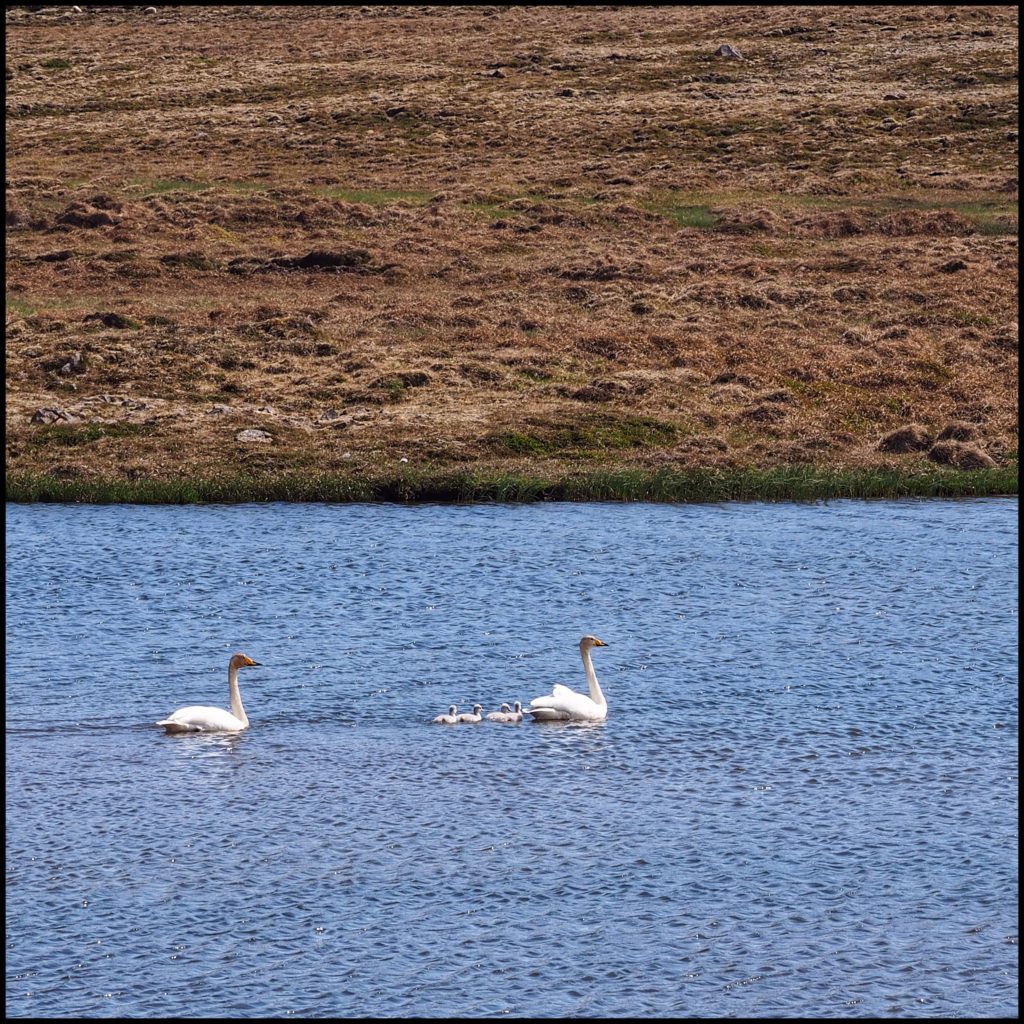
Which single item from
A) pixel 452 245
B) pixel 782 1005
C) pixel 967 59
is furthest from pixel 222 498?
pixel 967 59

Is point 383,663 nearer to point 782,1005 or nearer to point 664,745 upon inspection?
point 664,745

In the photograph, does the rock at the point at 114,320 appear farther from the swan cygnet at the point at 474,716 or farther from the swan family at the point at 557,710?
the swan cygnet at the point at 474,716

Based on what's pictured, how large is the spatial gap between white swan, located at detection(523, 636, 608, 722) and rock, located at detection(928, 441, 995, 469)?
21.9 metres

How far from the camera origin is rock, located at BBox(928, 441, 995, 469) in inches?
1719

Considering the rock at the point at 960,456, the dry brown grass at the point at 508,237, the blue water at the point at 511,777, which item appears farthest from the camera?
the dry brown grass at the point at 508,237

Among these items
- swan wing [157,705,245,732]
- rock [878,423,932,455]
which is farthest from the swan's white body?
rock [878,423,932,455]

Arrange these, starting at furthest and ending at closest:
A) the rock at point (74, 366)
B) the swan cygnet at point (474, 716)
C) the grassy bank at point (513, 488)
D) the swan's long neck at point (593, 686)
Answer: the rock at point (74, 366)
the grassy bank at point (513, 488)
the swan's long neck at point (593, 686)
the swan cygnet at point (474, 716)

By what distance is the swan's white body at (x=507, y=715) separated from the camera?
78.7ft

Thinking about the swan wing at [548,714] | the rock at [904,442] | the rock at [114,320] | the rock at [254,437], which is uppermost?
the rock at [114,320]

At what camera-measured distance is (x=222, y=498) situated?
132 feet

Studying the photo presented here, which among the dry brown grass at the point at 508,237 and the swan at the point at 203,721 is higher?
the dry brown grass at the point at 508,237

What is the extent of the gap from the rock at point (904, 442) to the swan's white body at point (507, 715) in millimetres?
23676

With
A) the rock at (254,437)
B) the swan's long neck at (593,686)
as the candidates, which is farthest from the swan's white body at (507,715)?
the rock at (254,437)

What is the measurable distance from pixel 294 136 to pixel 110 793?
83531 millimetres
